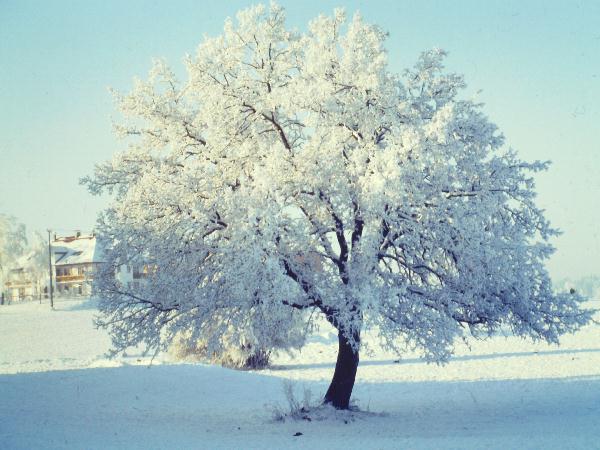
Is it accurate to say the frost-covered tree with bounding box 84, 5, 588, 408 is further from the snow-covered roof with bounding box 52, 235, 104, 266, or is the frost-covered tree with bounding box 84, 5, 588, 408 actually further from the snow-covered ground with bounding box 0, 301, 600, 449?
the snow-covered roof with bounding box 52, 235, 104, 266

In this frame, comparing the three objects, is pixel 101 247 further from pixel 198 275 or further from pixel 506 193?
pixel 506 193

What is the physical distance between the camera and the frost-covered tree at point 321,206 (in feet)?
39.2

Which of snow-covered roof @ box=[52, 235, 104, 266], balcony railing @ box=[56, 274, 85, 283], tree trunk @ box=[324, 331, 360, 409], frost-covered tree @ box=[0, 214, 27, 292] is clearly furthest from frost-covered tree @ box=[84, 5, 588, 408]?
balcony railing @ box=[56, 274, 85, 283]

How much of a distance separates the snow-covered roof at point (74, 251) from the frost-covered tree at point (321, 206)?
78.9 meters

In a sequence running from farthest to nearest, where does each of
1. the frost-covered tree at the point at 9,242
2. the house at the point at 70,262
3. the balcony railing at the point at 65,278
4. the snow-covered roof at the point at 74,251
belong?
the balcony railing at the point at 65,278 → the snow-covered roof at the point at 74,251 → the house at the point at 70,262 → the frost-covered tree at the point at 9,242

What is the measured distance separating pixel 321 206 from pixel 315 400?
8080 mm

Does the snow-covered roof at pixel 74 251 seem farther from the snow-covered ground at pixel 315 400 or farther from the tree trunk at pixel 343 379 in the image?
the tree trunk at pixel 343 379

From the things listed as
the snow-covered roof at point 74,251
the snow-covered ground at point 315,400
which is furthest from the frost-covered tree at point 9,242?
the snow-covered ground at point 315,400

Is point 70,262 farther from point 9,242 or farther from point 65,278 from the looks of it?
point 9,242

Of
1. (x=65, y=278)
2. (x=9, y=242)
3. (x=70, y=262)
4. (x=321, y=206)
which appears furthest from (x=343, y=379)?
(x=65, y=278)

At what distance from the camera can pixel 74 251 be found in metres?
94.4

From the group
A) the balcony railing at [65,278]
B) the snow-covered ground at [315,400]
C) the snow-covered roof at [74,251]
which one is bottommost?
the snow-covered ground at [315,400]

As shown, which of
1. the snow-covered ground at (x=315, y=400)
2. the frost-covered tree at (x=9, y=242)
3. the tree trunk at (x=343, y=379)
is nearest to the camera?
the snow-covered ground at (x=315, y=400)

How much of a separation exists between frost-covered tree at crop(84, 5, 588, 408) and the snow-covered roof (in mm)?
78899
